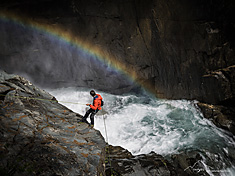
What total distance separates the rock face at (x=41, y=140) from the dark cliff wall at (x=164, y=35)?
6.04m

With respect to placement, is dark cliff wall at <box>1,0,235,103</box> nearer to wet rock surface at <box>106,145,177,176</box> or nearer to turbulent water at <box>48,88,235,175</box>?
turbulent water at <box>48,88,235,175</box>

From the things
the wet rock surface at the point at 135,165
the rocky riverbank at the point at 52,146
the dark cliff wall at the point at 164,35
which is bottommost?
the wet rock surface at the point at 135,165

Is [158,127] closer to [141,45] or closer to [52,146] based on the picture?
[141,45]

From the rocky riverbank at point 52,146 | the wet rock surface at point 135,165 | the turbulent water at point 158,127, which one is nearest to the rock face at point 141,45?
the turbulent water at point 158,127

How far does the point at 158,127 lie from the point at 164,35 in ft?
16.2

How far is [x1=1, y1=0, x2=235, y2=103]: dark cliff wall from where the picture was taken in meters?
8.12

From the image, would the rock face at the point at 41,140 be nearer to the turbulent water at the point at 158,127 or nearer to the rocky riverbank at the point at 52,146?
the rocky riverbank at the point at 52,146

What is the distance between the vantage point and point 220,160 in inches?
226

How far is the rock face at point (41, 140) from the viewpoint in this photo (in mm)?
2529

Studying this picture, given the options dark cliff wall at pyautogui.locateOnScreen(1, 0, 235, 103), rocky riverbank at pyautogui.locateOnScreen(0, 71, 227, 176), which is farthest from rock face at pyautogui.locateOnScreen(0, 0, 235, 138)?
rocky riverbank at pyautogui.locateOnScreen(0, 71, 227, 176)

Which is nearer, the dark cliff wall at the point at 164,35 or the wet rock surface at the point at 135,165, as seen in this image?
the wet rock surface at the point at 135,165

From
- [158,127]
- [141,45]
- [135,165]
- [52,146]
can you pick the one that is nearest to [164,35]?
[141,45]

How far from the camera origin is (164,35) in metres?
8.61

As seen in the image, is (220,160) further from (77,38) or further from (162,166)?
(77,38)
